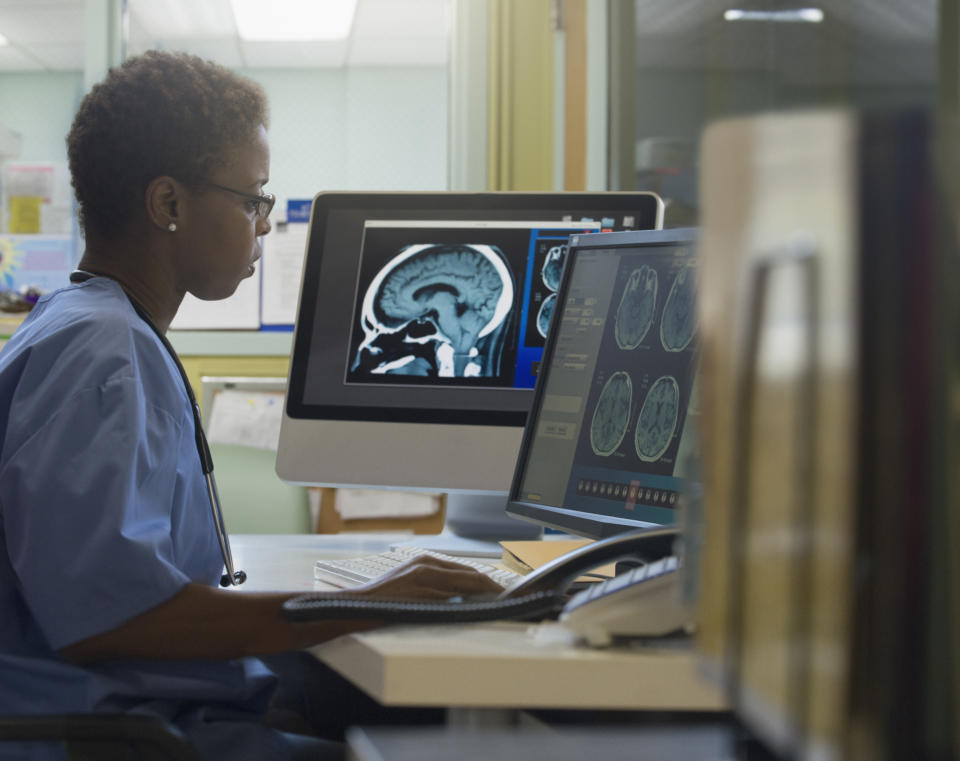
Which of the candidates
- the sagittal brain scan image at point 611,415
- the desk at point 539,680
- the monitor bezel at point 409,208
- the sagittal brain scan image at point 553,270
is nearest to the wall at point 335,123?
the monitor bezel at point 409,208

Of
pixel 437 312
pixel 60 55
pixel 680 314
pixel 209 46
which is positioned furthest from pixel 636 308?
pixel 60 55

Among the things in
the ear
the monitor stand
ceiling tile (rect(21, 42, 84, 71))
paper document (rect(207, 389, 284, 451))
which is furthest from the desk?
ceiling tile (rect(21, 42, 84, 71))

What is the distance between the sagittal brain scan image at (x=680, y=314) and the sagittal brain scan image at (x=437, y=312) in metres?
0.40

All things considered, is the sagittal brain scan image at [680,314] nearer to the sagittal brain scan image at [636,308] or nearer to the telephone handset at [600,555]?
the sagittal brain scan image at [636,308]

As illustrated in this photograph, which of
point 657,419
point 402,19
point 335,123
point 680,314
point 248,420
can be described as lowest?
point 248,420

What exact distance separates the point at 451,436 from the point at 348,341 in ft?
0.71

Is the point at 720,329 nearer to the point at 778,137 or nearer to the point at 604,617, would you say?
the point at 778,137

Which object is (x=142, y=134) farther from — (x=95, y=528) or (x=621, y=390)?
(x=621, y=390)

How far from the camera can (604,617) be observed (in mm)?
648

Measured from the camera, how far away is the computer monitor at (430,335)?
1391mm

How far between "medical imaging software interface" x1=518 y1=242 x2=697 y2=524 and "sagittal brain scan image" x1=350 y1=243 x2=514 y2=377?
0.24 m

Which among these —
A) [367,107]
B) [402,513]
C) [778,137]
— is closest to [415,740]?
[778,137]

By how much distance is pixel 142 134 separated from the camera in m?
1.10

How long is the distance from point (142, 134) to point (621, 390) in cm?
63
